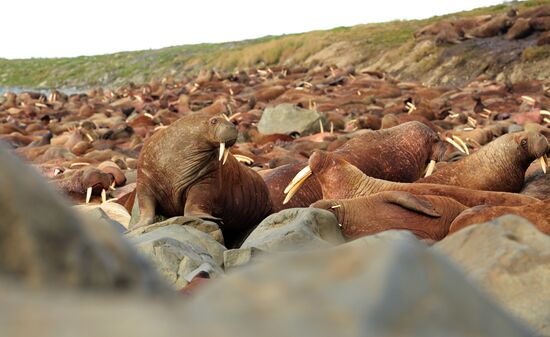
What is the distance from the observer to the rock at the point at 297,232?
197 inches

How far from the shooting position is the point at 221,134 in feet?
25.2

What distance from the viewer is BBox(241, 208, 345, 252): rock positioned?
16.4 ft

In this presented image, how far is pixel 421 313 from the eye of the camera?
39.3 inches

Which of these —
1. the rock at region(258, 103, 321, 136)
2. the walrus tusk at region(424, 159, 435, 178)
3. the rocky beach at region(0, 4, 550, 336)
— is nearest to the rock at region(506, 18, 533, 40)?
the rocky beach at region(0, 4, 550, 336)

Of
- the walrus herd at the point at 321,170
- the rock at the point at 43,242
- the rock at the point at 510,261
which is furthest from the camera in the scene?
the walrus herd at the point at 321,170

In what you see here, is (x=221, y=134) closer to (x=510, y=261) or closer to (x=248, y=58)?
(x=510, y=261)

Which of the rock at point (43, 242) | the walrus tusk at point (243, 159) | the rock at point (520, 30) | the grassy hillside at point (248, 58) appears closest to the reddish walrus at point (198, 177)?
the walrus tusk at point (243, 159)

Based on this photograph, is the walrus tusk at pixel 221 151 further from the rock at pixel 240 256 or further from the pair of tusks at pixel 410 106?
the pair of tusks at pixel 410 106

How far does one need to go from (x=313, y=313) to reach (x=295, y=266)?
0.10 m

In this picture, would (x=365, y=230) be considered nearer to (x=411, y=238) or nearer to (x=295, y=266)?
(x=411, y=238)

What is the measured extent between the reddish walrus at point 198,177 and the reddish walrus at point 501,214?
2.79m

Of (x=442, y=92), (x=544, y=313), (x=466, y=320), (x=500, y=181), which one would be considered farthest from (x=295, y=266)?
(x=442, y=92)

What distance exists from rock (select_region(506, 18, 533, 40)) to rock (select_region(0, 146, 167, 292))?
29.3 m

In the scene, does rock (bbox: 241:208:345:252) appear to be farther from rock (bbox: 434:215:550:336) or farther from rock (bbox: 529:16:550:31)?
rock (bbox: 529:16:550:31)
